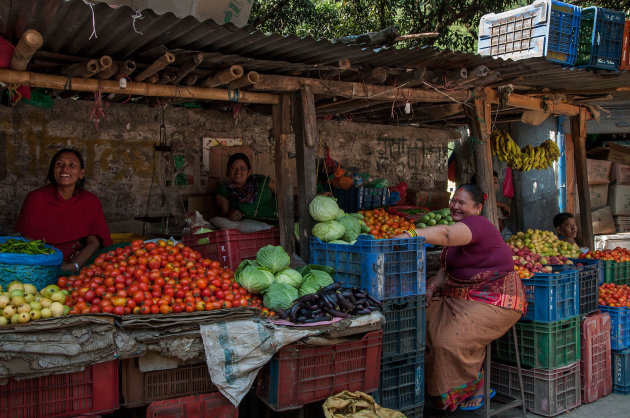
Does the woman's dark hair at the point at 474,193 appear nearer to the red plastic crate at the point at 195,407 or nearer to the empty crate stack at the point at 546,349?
the empty crate stack at the point at 546,349

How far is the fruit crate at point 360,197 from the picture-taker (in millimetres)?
7500

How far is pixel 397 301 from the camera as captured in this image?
434 cm

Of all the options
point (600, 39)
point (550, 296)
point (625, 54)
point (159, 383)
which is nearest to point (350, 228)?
point (550, 296)

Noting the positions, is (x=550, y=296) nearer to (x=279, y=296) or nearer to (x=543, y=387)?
(x=543, y=387)

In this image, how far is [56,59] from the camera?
4.23 metres

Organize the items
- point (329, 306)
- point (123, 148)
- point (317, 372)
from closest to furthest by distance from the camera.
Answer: point (317, 372) < point (329, 306) < point (123, 148)

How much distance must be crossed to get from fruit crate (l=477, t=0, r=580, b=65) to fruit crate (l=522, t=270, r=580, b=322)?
113 inches

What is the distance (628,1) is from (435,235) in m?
9.91

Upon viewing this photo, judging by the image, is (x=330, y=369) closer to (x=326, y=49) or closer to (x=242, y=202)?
(x=326, y=49)

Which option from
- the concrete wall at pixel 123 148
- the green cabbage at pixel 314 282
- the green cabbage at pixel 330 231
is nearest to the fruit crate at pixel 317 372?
the green cabbage at pixel 314 282

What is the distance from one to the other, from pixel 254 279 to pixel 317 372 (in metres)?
0.87

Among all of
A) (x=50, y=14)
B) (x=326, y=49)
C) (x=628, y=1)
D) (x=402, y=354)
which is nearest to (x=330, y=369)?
(x=402, y=354)

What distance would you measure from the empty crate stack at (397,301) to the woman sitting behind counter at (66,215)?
2623 mm

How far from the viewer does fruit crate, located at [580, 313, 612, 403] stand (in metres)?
5.46
